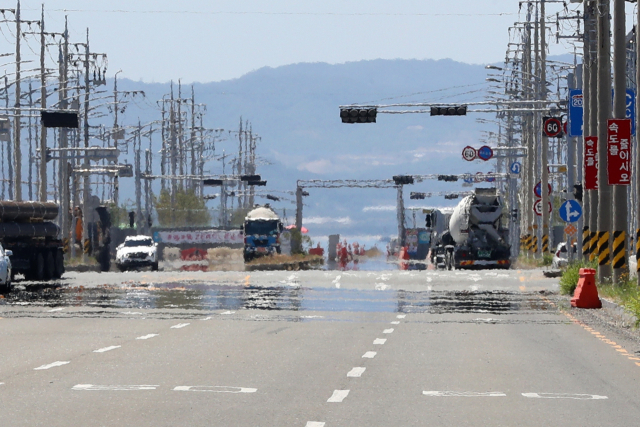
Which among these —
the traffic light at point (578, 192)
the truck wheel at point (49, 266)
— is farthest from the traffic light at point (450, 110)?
the truck wheel at point (49, 266)

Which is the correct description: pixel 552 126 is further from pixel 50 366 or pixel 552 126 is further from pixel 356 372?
pixel 50 366

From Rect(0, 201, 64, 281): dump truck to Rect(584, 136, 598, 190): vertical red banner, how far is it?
63.9 feet

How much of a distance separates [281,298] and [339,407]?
73.9ft

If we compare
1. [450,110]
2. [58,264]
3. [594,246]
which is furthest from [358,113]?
[594,246]

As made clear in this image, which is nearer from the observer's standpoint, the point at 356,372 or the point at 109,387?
the point at 109,387

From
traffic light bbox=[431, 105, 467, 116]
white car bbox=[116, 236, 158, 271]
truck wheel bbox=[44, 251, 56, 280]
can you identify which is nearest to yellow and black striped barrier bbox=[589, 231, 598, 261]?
traffic light bbox=[431, 105, 467, 116]

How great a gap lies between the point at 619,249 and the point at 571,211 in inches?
500

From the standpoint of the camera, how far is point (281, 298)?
114 ft

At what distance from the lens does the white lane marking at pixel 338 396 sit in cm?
1272

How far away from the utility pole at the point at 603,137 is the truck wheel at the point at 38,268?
2104cm

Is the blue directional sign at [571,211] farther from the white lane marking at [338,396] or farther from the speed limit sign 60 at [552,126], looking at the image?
the white lane marking at [338,396]

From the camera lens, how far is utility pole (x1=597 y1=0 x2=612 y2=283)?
33.8 metres

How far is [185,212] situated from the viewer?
132000mm

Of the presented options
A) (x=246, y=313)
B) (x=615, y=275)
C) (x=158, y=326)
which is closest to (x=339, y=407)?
(x=158, y=326)
